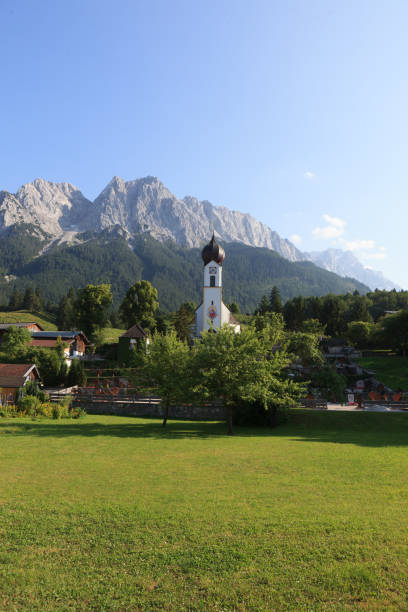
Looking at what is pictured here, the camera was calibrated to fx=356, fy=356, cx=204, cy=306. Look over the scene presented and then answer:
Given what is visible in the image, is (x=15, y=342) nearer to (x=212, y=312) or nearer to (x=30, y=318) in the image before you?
(x=212, y=312)

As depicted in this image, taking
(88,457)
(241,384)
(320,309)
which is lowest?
(88,457)

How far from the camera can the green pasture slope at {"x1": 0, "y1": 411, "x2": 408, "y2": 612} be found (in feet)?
20.8

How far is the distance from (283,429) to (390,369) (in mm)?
40077

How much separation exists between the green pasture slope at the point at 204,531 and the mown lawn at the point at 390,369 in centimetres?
3696

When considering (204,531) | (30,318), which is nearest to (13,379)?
(204,531)

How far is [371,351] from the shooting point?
7625 centimetres

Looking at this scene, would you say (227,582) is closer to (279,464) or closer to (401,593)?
(401,593)

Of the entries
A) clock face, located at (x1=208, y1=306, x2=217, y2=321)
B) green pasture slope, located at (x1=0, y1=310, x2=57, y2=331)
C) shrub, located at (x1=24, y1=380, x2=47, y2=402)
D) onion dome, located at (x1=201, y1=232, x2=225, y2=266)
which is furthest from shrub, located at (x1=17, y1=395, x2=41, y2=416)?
green pasture slope, located at (x1=0, y1=310, x2=57, y2=331)

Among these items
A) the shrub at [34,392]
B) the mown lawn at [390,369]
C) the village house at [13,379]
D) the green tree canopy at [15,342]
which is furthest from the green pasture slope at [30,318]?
the mown lawn at [390,369]

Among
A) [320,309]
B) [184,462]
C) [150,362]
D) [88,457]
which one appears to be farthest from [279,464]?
[320,309]

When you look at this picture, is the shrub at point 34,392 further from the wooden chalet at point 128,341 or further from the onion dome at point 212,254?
the onion dome at point 212,254

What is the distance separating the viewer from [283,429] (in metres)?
27.7

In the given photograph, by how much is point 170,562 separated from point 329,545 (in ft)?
11.4

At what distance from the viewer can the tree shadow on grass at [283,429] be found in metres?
23.3
